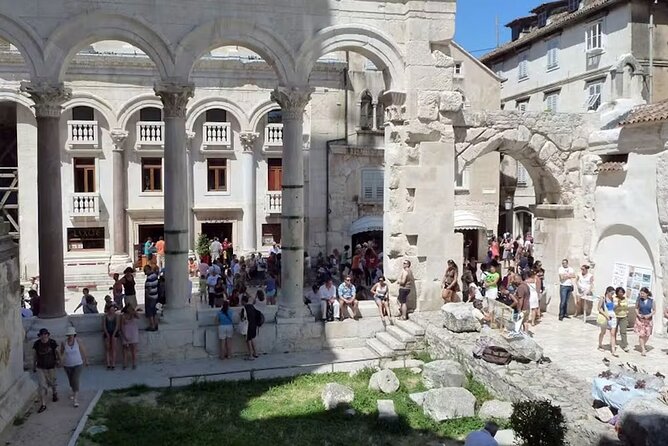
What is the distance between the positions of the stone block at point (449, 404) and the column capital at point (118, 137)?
17.2 m

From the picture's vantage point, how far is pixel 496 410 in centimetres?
956

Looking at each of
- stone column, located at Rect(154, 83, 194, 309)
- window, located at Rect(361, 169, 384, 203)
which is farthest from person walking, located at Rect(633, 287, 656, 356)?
window, located at Rect(361, 169, 384, 203)

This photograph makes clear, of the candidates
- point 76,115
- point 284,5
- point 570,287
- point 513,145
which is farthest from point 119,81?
point 570,287

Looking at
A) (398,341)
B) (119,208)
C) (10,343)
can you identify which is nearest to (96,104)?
(119,208)

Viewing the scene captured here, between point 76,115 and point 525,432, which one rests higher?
point 76,115

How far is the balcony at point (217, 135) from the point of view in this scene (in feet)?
78.8

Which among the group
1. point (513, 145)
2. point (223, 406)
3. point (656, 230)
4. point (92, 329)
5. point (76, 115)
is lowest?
point (223, 406)

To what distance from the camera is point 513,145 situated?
50.2 feet

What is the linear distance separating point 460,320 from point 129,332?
6597 mm

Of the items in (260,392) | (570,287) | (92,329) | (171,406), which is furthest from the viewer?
(570,287)

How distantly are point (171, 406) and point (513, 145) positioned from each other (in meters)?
9.94

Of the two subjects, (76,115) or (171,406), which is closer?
(171,406)

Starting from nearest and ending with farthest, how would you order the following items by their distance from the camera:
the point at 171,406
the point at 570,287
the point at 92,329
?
the point at 171,406, the point at 92,329, the point at 570,287

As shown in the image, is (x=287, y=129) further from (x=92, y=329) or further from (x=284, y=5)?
(x=92, y=329)
